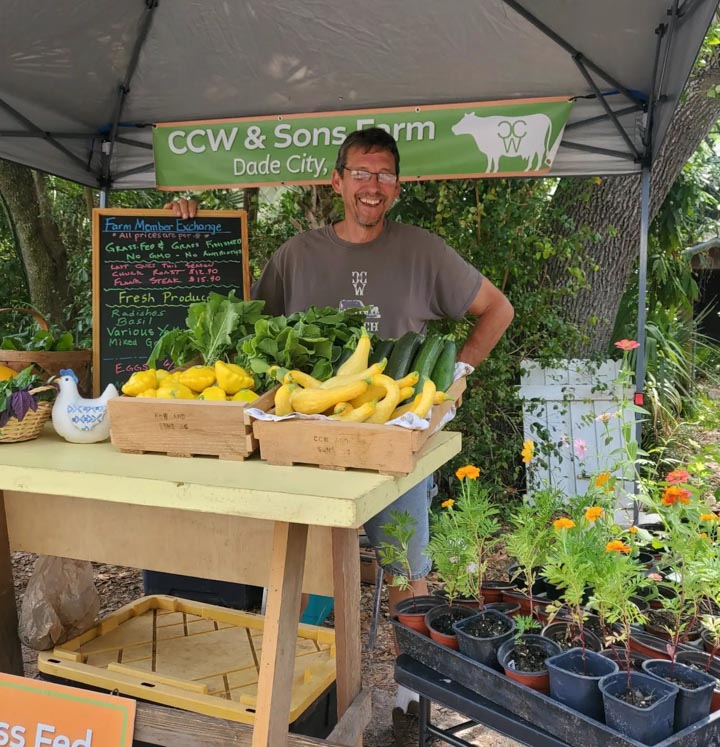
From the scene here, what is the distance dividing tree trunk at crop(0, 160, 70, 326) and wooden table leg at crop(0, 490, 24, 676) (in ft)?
16.5

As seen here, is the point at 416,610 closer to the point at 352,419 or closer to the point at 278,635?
the point at 278,635

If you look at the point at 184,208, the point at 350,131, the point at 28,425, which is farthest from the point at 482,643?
the point at 350,131

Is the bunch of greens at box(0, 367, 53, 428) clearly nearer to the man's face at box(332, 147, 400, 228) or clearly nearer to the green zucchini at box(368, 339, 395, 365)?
the green zucchini at box(368, 339, 395, 365)

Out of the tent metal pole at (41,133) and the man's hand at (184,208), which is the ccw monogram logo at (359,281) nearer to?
the man's hand at (184,208)

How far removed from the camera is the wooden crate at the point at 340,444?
52.4 inches

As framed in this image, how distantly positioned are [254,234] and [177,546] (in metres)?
3.93

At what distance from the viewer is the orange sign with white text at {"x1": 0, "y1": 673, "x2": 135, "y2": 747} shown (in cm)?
167

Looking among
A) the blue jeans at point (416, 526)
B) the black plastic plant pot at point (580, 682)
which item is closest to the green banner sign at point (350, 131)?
the blue jeans at point (416, 526)

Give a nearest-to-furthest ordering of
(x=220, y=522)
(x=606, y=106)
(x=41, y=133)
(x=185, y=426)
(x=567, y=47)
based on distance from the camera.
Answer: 1. (x=185, y=426)
2. (x=220, y=522)
3. (x=567, y=47)
4. (x=606, y=106)
5. (x=41, y=133)

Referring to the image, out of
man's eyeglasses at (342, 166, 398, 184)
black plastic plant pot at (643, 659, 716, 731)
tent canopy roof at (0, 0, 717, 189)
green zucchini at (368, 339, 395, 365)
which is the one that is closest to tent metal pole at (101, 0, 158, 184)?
tent canopy roof at (0, 0, 717, 189)

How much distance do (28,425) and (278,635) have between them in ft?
2.73

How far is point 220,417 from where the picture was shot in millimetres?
1441

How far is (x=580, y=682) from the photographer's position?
4.46 ft

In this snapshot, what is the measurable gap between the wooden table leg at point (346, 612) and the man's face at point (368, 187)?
133cm
